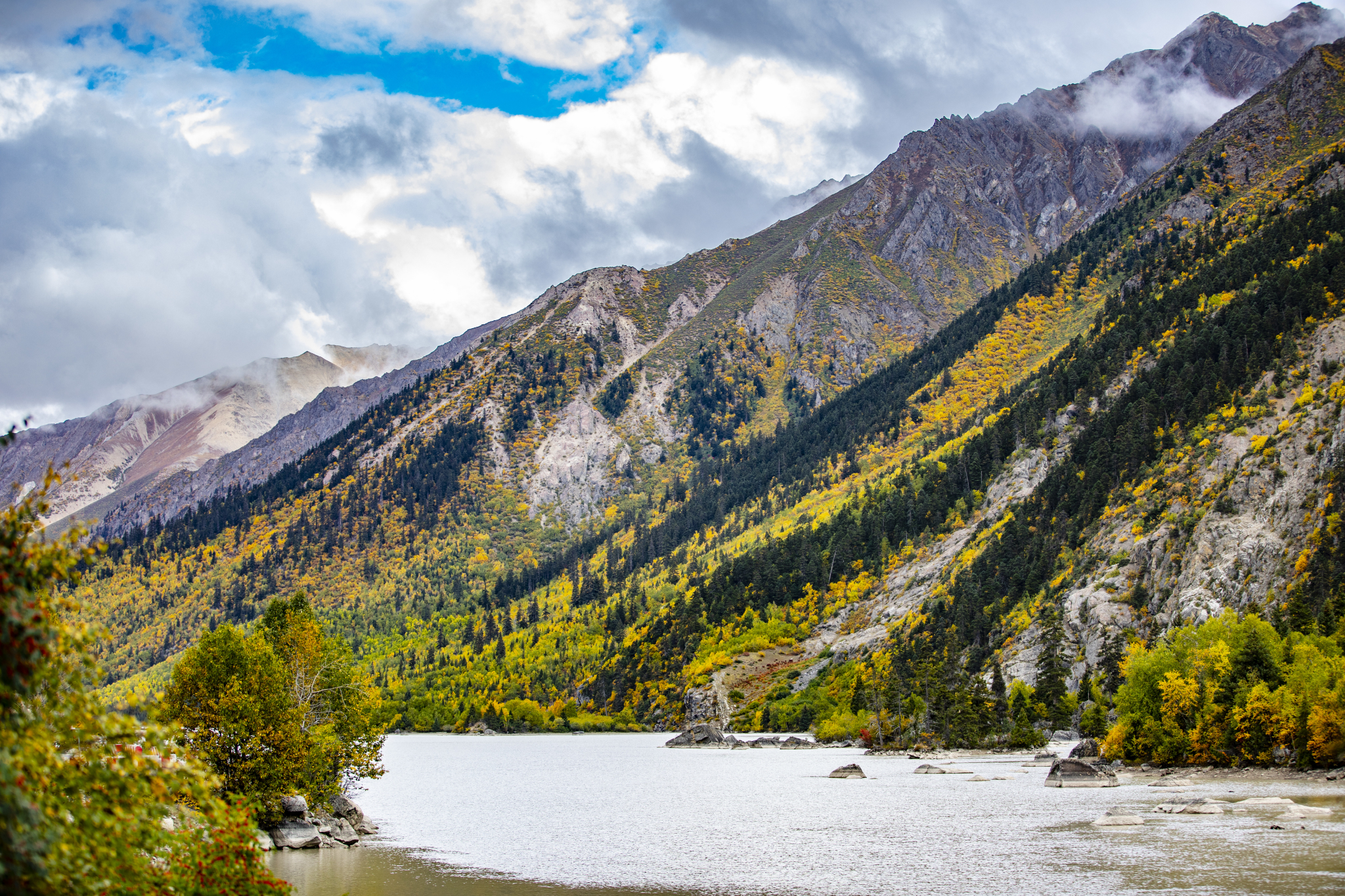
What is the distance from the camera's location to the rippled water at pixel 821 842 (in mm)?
46406

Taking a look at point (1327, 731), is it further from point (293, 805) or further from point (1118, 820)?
point (293, 805)

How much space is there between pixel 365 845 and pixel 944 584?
147m

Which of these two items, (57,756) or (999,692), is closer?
(57,756)

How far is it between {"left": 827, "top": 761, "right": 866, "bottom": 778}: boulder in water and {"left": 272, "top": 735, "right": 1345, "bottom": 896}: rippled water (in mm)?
2508

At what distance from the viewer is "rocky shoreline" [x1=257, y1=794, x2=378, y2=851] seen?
192 ft

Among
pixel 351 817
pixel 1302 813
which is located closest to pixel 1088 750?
pixel 1302 813

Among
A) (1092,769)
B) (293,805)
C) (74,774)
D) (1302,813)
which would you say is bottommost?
(1092,769)

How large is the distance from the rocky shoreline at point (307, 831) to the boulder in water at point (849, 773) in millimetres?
57880

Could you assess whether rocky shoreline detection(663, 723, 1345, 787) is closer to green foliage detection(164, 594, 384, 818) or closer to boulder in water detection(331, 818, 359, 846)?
boulder in water detection(331, 818, 359, 846)

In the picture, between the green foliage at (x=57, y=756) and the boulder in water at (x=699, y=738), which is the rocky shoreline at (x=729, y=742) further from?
the green foliage at (x=57, y=756)

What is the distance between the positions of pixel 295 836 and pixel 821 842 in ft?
115

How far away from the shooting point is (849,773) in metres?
105

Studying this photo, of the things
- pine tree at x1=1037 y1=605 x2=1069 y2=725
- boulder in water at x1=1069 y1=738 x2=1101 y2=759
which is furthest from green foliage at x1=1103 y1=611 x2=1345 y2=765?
pine tree at x1=1037 y1=605 x2=1069 y2=725

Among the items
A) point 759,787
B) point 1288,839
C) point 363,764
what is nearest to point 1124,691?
point 759,787
